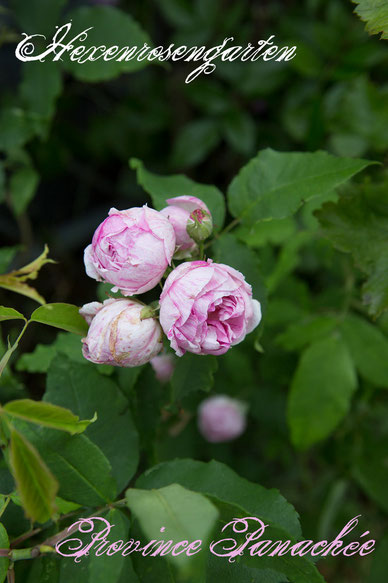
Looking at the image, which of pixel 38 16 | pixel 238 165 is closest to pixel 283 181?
pixel 38 16

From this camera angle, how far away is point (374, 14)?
0.71 metres

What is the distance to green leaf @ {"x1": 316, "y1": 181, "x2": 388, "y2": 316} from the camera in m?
0.83

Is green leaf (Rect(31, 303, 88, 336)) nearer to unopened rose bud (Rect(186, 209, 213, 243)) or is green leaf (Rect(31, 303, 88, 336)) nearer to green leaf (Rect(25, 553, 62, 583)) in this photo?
unopened rose bud (Rect(186, 209, 213, 243))

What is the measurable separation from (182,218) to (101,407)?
0.94 feet

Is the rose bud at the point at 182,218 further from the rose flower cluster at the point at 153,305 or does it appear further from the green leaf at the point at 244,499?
the green leaf at the point at 244,499

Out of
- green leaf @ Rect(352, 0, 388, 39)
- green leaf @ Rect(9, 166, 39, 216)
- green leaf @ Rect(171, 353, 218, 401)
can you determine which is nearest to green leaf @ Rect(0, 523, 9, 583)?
green leaf @ Rect(171, 353, 218, 401)

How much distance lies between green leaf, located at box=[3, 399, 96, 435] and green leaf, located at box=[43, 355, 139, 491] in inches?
7.4

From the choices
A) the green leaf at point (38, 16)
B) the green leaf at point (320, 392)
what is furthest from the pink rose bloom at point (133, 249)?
the green leaf at point (38, 16)

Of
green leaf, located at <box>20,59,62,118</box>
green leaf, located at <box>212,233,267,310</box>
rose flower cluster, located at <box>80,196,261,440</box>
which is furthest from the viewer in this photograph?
green leaf, located at <box>20,59,62,118</box>

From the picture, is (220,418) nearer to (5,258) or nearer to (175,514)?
(5,258)

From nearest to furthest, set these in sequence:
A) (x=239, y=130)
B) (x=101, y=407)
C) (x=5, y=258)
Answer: (x=101, y=407), (x=5, y=258), (x=239, y=130)

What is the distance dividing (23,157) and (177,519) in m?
1.13

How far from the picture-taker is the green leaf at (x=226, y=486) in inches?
26.3

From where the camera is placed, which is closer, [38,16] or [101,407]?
[101,407]
